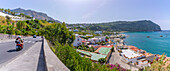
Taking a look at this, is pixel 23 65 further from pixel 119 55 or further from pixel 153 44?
pixel 153 44

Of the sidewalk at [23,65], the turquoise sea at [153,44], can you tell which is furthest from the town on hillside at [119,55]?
the turquoise sea at [153,44]

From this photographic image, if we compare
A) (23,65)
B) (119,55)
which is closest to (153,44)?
(119,55)

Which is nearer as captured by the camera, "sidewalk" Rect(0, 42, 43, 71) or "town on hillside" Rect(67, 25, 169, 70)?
"sidewalk" Rect(0, 42, 43, 71)

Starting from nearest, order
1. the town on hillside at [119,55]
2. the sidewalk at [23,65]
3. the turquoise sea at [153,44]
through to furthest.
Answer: the sidewalk at [23,65]
the town on hillside at [119,55]
the turquoise sea at [153,44]

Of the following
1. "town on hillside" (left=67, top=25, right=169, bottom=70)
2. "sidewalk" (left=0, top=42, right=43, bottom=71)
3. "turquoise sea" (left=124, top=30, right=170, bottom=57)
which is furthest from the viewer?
"turquoise sea" (left=124, top=30, right=170, bottom=57)

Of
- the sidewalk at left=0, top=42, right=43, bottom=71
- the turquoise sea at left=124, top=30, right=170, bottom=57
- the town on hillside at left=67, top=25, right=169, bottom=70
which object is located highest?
the sidewalk at left=0, top=42, right=43, bottom=71

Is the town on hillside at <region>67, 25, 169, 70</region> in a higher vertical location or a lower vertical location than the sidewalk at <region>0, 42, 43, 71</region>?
lower

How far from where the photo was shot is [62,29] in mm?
14625

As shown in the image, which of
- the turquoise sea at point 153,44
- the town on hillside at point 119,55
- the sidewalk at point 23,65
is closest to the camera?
the sidewalk at point 23,65

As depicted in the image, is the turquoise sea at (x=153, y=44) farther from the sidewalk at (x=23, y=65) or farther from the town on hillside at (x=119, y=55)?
the sidewalk at (x=23, y=65)

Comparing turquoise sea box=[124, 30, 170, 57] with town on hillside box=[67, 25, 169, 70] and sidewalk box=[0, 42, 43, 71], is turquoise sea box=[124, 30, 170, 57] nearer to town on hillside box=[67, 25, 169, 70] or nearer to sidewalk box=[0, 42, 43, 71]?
town on hillside box=[67, 25, 169, 70]

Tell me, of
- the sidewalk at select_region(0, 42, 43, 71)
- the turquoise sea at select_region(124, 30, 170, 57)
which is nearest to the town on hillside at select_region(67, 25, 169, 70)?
the sidewalk at select_region(0, 42, 43, 71)

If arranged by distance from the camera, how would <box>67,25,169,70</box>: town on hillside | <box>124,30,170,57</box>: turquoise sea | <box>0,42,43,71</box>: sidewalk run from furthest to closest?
<box>124,30,170,57</box>: turquoise sea < <box>67,25,169,70</box>: town on hillside < <box>0,42,43,71</box>: sidewalk

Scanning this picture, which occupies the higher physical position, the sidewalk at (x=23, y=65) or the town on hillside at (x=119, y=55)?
the sidewalk at (x=23, y=65)
